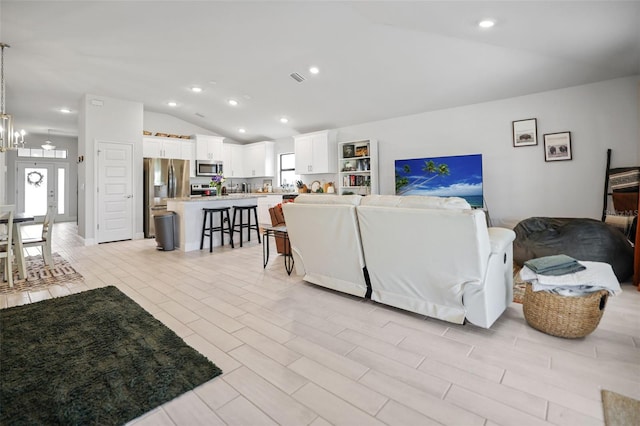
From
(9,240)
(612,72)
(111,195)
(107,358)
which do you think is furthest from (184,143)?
(612,72)

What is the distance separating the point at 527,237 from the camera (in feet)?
12.8

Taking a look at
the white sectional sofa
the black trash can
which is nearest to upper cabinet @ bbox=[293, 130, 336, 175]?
the black trash can

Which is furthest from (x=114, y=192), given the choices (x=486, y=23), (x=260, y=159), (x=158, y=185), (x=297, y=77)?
(x=486, y=23)

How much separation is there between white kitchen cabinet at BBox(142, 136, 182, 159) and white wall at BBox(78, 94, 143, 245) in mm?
431

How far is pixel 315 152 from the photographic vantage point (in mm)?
7223

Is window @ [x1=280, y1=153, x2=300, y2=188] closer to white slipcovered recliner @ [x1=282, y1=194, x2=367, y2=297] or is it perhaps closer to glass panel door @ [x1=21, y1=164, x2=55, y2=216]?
white slipcovered recliner @ [x1=282, y1=194, x2=367, y2=297]

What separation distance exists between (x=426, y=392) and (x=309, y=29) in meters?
4.05

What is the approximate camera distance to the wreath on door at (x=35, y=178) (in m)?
9.78

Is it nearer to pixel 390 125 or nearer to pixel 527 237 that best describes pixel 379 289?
pixel 527 237

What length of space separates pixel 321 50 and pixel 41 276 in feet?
15.7

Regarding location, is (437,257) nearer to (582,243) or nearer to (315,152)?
(582,243)

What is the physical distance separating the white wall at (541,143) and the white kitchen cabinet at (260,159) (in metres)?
4.15

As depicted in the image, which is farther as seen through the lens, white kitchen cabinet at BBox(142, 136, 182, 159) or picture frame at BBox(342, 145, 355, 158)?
white kitchen cabinet at BBox(142, 136, 182, 159)

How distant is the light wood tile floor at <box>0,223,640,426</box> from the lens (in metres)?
1.45
